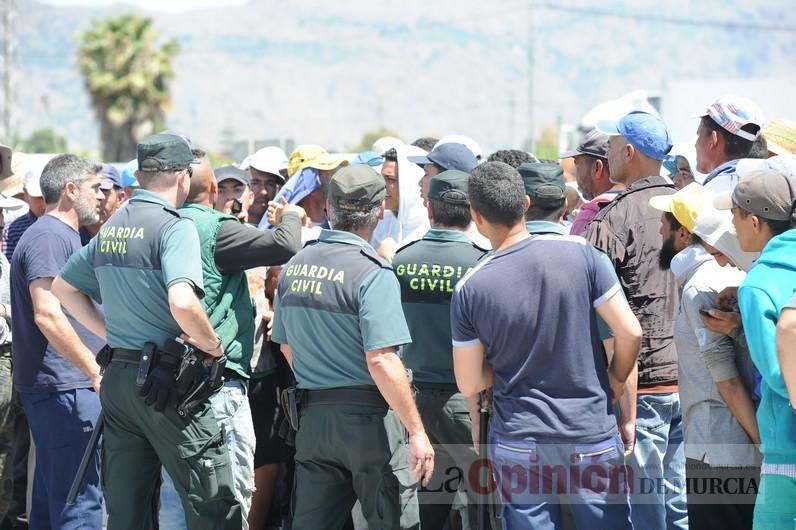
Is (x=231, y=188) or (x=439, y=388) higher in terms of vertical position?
(x=231, y=188)

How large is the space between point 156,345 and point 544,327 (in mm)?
1881

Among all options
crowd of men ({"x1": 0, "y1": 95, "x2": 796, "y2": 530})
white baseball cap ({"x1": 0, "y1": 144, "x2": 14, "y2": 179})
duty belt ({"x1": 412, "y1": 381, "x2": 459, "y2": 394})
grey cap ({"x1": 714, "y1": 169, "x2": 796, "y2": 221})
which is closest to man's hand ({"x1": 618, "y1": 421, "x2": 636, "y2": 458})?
crowd of men ({"x1": 0, "y1": 95, "x2": 796, "y2": 530})

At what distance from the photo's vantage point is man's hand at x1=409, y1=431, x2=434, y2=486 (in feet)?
15.1

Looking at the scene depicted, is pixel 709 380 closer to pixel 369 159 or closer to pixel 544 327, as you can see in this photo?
pixel 544 327

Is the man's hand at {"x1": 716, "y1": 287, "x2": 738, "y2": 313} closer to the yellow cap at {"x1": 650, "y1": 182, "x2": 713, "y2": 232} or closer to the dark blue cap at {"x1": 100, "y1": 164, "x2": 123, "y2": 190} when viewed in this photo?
the yellow cap at {"x1": 650, "y1": 182, "x2": 713, "y2": 232}

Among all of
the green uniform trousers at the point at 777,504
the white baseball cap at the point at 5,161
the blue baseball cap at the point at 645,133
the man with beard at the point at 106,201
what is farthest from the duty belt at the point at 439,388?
the white baseball cap at the point at 5,161

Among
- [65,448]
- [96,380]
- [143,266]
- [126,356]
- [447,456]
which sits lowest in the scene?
[65,448]

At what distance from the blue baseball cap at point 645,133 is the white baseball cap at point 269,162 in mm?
2943

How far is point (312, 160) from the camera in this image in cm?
702

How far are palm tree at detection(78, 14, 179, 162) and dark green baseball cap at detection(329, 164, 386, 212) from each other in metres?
45.3

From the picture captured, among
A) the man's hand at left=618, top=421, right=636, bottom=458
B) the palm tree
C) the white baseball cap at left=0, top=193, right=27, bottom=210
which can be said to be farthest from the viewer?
the palm tree

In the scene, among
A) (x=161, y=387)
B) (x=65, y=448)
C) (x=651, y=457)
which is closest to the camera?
(x=161, y=387)

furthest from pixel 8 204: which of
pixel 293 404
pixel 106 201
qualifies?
pixel 293 404

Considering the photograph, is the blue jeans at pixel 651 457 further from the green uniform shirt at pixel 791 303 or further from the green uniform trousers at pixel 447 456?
the green uniform shirt at pixel 791 303
